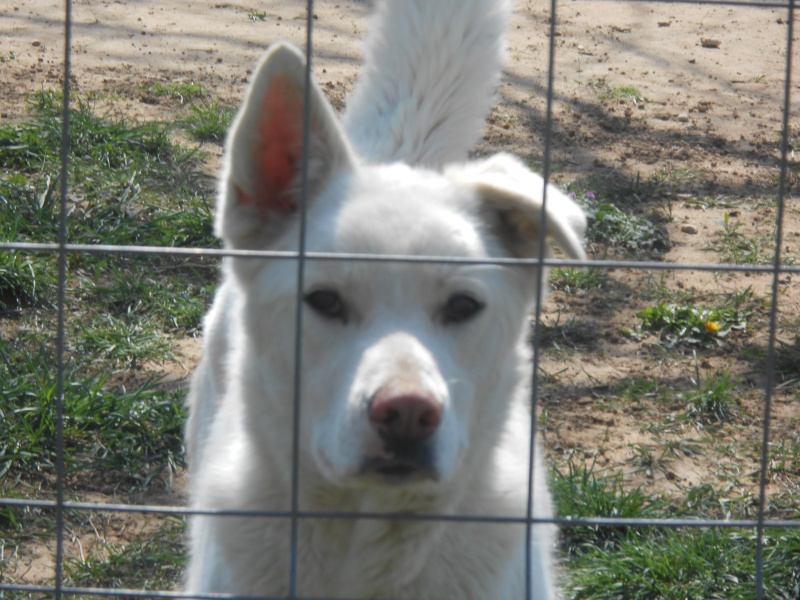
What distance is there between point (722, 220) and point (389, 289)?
3.88m

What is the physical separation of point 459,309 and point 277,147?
2.07 ft

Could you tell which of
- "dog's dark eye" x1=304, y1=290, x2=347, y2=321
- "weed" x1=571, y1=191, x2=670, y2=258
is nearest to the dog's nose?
"dog's dark eye" x1=304, y1=290, x2=347, y2=321

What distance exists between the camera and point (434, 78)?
A: 3.71 m

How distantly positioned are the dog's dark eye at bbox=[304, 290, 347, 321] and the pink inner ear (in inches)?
15.5

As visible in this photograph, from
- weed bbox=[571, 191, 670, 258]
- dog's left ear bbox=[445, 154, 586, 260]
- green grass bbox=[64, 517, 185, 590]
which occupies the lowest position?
green grass bbox=[64, 517, 185, 590]

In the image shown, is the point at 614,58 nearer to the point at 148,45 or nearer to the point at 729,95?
the point at 729,95

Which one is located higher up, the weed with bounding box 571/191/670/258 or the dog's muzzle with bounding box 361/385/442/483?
the dog's muzzle with bounding box 361/385/442/483

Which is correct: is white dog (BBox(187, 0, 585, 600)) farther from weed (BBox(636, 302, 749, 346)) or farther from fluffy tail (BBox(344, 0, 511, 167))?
weed (BBox(636, 302, 749, 346))

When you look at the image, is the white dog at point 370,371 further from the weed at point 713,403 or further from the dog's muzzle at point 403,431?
the weed at point 713,403

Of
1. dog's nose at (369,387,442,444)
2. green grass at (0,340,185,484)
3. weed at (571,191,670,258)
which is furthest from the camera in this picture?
weed at (571,191,670,258)

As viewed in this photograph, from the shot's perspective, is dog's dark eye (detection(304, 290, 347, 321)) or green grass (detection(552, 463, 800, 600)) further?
green grass (detection(552, 463, 800, 600))

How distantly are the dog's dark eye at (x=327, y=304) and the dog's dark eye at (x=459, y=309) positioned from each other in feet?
0.84

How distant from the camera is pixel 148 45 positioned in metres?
7.56

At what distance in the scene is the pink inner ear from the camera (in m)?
2.49
